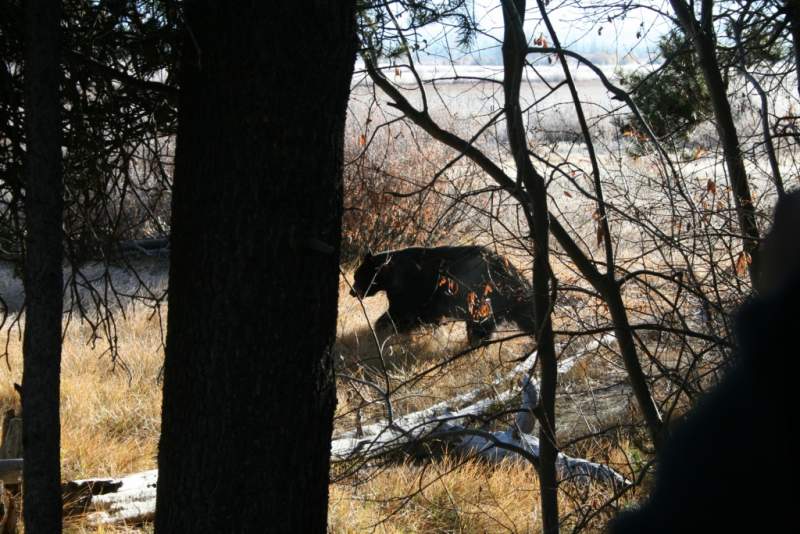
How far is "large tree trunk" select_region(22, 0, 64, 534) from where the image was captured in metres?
2.68

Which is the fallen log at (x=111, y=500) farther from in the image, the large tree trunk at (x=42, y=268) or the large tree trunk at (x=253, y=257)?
the large tree trunk at (x=253, y=257)

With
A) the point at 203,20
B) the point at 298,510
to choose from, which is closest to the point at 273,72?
the point at 203,20

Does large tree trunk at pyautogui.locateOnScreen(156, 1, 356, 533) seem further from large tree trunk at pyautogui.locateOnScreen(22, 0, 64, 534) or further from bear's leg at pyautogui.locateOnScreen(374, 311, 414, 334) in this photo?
bear's leg at pyautogui.locateOnScreen(374, 311, 414, 334)

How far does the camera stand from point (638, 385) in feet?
13.4

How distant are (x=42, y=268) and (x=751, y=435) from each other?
2.54m

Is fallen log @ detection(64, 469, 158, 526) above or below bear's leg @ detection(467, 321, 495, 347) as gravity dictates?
below

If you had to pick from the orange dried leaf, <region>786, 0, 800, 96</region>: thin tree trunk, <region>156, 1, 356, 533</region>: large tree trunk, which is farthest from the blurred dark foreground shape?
<region>786, 0, 800, 96</region>: thin tree trunk

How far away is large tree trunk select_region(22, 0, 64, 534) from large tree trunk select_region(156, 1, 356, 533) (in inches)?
15.5

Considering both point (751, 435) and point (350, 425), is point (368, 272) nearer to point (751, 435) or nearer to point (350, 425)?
point (350, 425)

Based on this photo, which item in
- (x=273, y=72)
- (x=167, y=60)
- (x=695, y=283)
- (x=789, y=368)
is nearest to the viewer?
(x=789, y=368)

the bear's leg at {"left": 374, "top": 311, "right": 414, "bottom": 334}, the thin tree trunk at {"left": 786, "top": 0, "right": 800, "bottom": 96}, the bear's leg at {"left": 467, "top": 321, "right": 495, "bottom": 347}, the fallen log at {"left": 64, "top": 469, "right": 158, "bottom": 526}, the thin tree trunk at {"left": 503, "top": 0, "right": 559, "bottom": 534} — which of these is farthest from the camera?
the bear's leg at {"left": 374, "top": 311, "right": 414, "bottom": 334}

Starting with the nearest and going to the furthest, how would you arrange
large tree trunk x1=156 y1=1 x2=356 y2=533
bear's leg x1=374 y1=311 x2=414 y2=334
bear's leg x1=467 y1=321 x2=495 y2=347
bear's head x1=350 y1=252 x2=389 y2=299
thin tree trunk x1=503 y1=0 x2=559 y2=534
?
large tree trunk x1=156 y1=1 x2=356 y2=533
thin tree trunk x1=503 y1=0 x2=559 y2=534
bear's leg x1=467 y1=321 x2=495 y2=347
bear's head x1=350 y1=252 x2=389 y2=299
bear's leg x1=374 y1=311 x2=414 y2=334

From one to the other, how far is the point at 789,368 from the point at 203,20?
94.7 inches

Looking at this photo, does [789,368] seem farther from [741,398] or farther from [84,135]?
[84,135]
